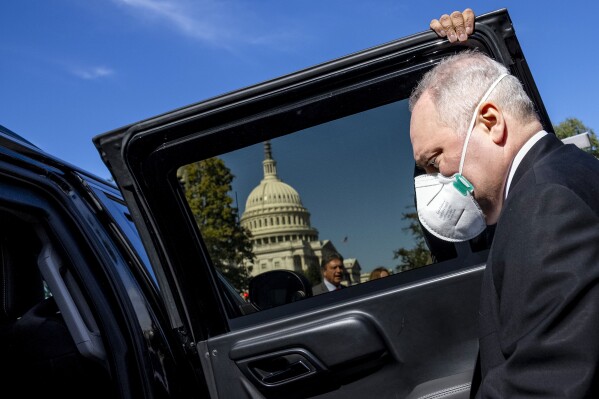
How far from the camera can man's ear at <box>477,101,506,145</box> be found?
2.03 meters

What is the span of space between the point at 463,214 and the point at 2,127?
167cm

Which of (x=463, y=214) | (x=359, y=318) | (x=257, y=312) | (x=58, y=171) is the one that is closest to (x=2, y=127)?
(x=58, y=171)

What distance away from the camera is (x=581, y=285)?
163 centimetres

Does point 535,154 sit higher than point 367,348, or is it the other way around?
point 535,154

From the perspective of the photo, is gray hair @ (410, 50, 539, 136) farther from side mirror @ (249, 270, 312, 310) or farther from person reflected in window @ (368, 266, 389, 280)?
side mirror @ (249, 270, 312, 310)

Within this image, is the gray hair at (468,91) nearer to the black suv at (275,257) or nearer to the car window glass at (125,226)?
the black suv at (275,257)

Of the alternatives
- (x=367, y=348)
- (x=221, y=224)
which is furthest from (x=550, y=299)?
(x=221, y=224)

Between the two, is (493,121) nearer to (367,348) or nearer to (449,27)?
(449,27)

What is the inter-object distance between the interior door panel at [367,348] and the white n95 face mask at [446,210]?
0.55ft

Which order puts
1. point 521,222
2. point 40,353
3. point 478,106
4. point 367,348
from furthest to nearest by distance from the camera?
point 40,353
point 367,348
point 478,106
point 521,222

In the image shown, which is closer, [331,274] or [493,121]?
[493,121]

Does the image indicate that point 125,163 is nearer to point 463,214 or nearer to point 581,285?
point 463,214

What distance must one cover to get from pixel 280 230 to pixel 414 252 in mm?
477

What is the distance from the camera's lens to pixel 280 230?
9.34ft
